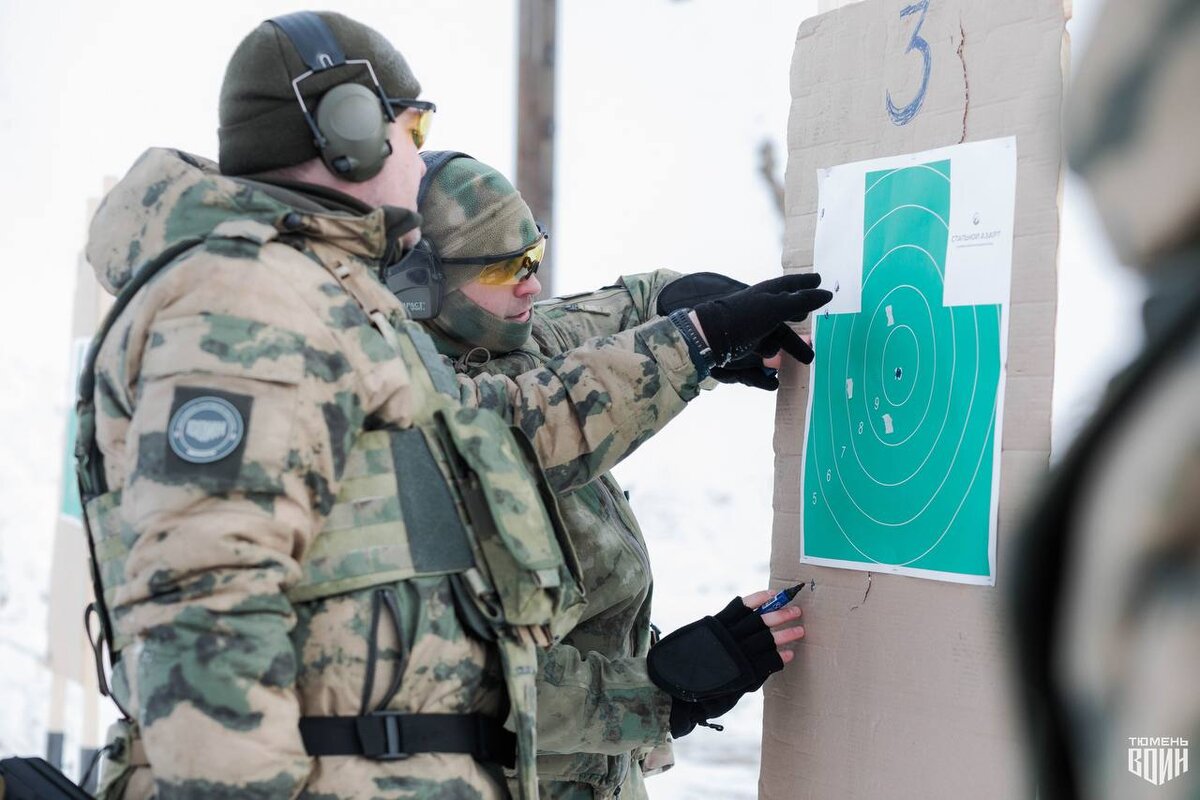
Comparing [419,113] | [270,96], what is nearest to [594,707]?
[419,113]

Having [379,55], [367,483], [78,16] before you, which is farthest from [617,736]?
[78,16]

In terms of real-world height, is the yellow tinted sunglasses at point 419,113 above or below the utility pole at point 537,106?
below

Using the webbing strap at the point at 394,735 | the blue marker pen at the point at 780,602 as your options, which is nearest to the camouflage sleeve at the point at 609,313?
the blue marker pen at the point at 780,602

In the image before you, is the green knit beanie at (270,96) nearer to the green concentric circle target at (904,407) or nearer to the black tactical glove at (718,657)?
the green concentric circle target at (904,407)

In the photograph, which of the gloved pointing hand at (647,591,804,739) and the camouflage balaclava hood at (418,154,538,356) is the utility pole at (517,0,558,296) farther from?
the gloved pointing hand at (647,591,804,739)

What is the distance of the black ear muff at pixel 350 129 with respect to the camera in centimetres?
163

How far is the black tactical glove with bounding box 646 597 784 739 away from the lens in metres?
2.05

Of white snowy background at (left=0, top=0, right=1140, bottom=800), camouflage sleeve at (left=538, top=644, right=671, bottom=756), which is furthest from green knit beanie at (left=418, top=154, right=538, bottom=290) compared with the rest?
white snowy background at (left=0, top=0, right=1140, bottom=800)

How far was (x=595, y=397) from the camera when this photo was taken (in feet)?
6.33

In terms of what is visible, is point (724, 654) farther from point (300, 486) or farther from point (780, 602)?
point (300, 486)

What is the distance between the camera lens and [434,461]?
1.59 m

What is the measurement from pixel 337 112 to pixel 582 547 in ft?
3.02

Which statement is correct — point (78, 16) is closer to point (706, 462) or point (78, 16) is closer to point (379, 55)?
point (706, 462)

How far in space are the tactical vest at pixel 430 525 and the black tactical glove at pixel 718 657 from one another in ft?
1.48
